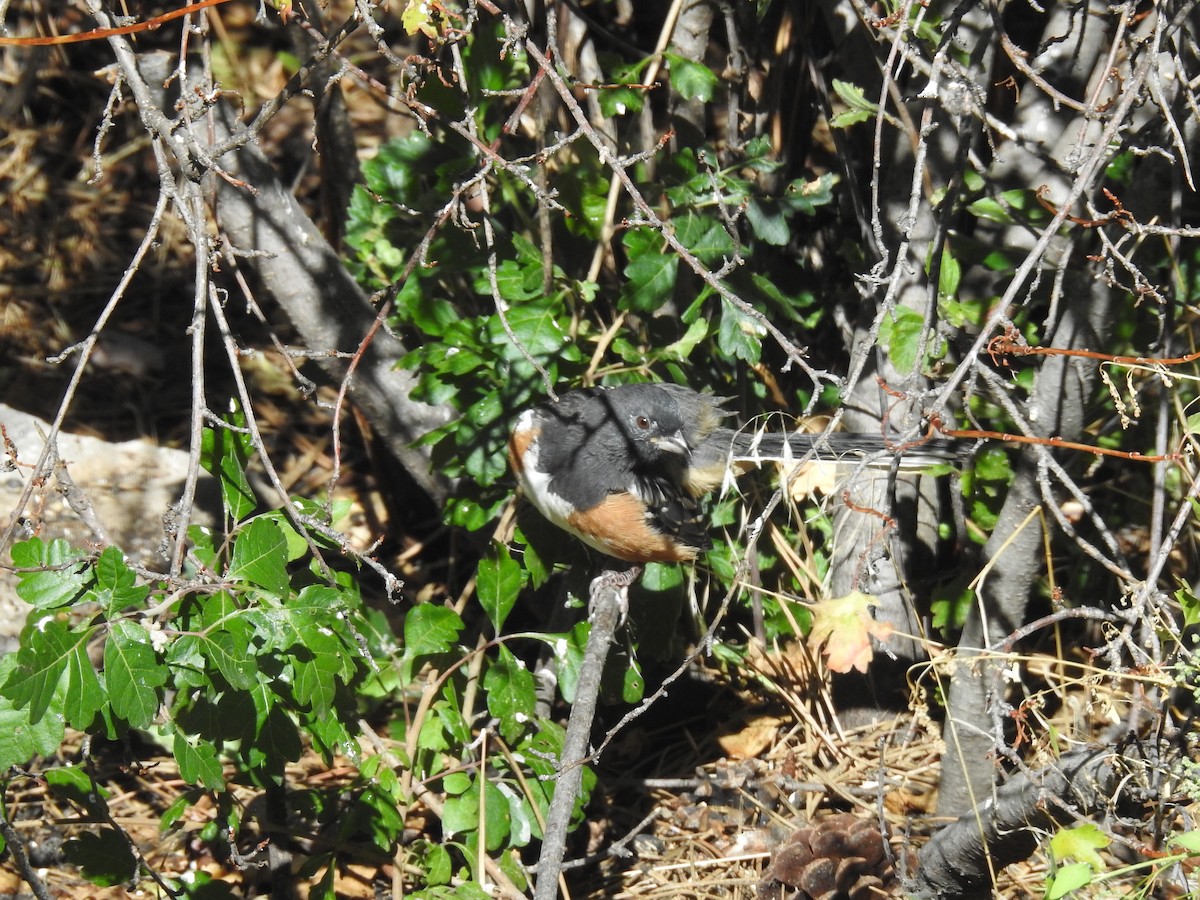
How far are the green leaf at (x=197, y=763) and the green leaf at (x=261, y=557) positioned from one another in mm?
364

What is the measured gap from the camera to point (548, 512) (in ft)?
9.87

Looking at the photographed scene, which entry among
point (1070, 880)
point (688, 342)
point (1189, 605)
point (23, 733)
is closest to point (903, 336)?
point (688, 342)

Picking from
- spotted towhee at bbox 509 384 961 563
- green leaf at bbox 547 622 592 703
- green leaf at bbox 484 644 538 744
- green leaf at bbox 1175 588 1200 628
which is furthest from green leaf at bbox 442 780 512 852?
green leaf at bbox 1175 588 1200 628

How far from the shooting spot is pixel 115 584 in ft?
6.09

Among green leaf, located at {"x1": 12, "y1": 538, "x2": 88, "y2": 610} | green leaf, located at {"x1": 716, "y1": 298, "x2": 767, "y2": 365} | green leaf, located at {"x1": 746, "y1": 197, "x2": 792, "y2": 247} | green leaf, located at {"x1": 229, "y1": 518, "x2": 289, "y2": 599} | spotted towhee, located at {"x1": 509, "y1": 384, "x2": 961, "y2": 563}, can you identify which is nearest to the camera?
green leaf, located at {"x1": 12, "y1": 538, "x2": 88, "y2": 610}

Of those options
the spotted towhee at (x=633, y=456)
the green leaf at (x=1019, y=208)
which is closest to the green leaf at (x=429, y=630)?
the spotted towhee at (x=633, y=456)

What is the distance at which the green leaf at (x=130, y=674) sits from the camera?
179cm

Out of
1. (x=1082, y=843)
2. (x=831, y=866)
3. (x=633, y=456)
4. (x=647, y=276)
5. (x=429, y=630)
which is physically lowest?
(x=831, y=866)

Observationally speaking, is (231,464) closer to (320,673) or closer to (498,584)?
(320,673)

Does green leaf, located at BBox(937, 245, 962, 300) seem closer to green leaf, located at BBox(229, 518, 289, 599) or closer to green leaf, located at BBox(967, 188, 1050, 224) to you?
green leaf, located at BBox(967, 188, 1050, 224)

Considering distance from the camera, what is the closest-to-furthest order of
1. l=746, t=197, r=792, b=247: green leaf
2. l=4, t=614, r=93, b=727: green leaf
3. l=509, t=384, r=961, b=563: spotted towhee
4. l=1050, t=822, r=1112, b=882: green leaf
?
l=1050, t=822, r=1112, b=882: green leaf → l=4, t=614, r=93, b=727: green leaf → l=746, t=197, r=792, b=247: green leaf → l=509, t=384, r=961, b=563: spotted towhee

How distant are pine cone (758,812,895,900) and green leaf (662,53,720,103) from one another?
1.89 m

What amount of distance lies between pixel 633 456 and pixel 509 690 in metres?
0.88

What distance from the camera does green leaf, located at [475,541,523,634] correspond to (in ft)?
8.99
